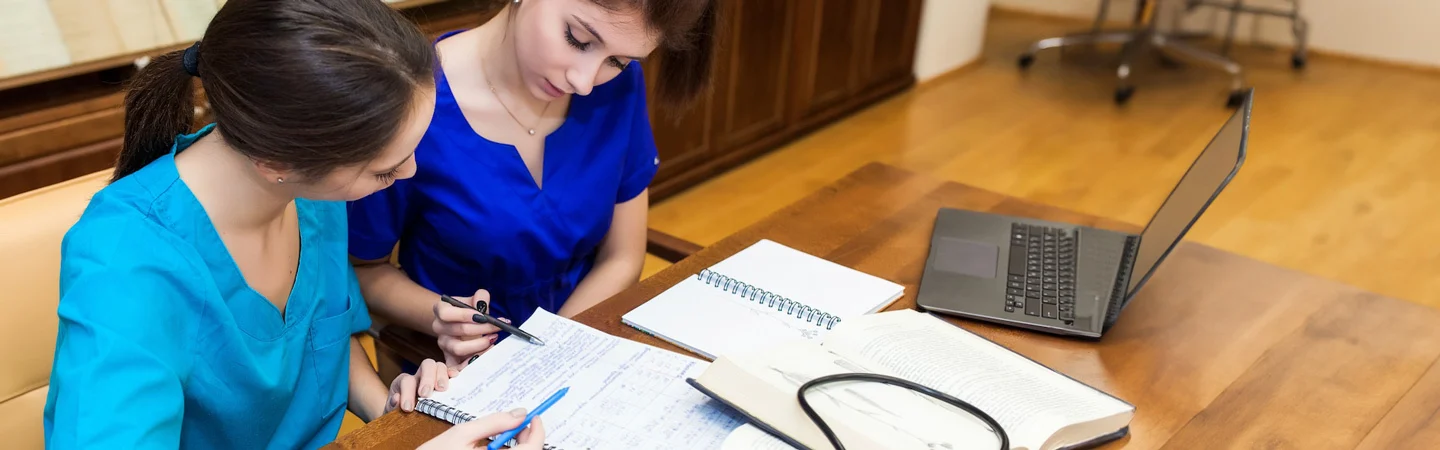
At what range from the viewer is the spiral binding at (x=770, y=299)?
113cm

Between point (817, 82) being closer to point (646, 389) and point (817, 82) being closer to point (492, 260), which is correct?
point (492, 260)

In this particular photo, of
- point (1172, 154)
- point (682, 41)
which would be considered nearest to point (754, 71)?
point (1172, 154)

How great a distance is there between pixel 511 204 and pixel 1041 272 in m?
0.65

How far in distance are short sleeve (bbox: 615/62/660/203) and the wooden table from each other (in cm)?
19

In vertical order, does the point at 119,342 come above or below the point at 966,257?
above

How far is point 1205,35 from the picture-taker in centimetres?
461

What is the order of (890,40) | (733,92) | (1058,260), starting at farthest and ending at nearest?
(890,40), (733,92), (1058,260)

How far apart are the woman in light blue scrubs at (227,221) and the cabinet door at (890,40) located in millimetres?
2835

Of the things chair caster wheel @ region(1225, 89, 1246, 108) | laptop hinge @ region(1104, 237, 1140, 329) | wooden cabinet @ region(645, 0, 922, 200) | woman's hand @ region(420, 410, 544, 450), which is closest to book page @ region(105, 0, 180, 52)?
woman's hand @ region(420, 410, 544, 450)

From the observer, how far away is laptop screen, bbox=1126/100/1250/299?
1.07m

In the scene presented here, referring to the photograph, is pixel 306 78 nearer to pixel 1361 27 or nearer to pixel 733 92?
pixel 733 92

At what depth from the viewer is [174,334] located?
86 centimetres

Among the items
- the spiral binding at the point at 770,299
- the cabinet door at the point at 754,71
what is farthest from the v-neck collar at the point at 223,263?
the cabinet door at the point at 754,71

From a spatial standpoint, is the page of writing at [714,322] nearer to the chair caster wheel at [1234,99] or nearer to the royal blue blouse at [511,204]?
the royal blue blouse at [511,204]
